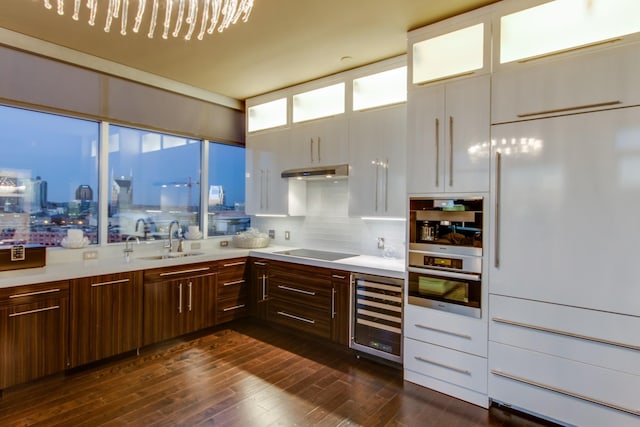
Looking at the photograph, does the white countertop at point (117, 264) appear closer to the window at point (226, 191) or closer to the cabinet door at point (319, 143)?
the window at point (226, 191)

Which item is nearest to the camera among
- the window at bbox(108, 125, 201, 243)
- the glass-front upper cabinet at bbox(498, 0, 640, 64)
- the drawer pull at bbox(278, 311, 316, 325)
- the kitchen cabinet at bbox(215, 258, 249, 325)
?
the glass-front upper cabinet at bbox(498, 0, 640, 64)

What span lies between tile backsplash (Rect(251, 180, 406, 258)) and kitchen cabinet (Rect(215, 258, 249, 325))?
797 mm

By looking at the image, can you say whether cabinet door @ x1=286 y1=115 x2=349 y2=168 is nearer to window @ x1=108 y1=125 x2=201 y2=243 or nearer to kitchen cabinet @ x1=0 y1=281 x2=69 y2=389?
window @ x1=108 y1=125 x2=201 y2=243

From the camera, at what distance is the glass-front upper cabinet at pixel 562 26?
2.10m

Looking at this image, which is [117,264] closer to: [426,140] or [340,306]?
[340,306]

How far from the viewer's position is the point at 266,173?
14.4 feet

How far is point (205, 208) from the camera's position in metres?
4.52

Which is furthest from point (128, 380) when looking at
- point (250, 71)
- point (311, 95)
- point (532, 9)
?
point (532, 9)

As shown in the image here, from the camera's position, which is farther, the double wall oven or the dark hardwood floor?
the double wall oven

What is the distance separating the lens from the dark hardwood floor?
2.30 metres

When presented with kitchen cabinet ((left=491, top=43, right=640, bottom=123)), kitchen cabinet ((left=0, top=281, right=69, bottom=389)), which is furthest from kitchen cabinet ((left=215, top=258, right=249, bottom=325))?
kitchen cabinet ((left=491, top=43, right=640, bottom=123))

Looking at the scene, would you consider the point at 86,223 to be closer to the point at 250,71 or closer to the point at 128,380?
the point at 128,380

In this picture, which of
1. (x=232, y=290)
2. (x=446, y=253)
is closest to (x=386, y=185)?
(x=446, y=253)

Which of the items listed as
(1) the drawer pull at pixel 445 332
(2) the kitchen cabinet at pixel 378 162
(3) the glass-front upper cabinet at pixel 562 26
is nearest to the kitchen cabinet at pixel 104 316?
(2) the kitchen cabinet at pixel 378 162
